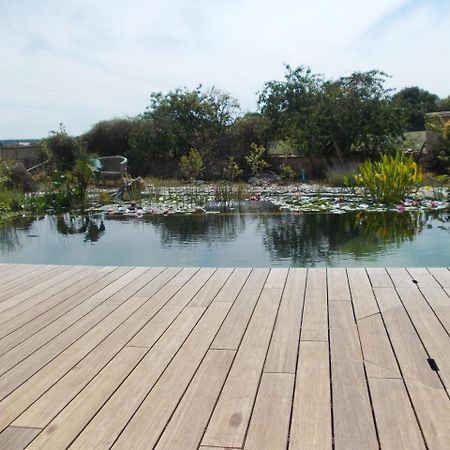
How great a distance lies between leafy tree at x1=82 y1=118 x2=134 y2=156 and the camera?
14.6 m

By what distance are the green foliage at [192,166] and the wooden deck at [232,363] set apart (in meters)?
8.72

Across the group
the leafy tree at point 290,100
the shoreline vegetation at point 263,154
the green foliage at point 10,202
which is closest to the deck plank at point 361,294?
the shoreline vegetation at point 263,154

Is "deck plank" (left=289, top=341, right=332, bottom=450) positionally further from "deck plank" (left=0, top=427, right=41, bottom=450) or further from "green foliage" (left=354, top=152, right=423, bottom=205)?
"green foliage" (left=354, top=152, right=423, bottom=205)

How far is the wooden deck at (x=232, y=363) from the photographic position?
1.37 metres

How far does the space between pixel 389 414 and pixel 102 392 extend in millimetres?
893

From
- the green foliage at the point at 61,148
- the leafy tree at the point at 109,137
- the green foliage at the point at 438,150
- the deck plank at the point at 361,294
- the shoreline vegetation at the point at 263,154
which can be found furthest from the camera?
the leafy tree at the point at 109,137

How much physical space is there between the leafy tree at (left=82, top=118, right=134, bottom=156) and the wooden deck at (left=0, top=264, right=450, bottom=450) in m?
12.1

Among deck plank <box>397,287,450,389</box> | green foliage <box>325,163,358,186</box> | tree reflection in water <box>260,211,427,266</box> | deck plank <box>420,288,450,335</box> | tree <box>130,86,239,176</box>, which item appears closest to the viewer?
deck plank <box>397,287,450,389</box>

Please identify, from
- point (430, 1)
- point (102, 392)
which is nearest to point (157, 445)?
point (102, 392)

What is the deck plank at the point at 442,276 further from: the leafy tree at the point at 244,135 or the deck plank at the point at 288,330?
the leafy tree at the point at 244,135

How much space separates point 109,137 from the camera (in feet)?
48.1

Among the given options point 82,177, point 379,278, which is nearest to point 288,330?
point 379,278

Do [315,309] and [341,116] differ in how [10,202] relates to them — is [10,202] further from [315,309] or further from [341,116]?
[341,116]

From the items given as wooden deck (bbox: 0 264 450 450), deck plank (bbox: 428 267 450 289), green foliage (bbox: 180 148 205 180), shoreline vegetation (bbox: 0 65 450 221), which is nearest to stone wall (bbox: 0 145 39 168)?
shoreline vegetation (bbox: 0 65 450 221)
